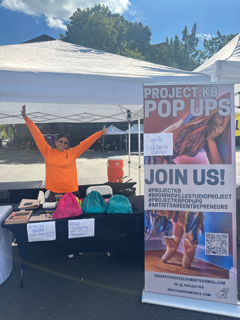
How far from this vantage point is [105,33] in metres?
28.7

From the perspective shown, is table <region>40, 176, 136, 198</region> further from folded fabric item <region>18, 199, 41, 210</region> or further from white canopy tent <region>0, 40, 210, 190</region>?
white canopy tent <region>0, 40, 210, 190</region>

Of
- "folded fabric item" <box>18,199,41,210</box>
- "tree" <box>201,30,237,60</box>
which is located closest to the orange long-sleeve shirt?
"folded fabric item" <box>18,199,41,210</box>

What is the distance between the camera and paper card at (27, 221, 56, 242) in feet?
7.57

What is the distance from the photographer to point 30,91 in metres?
2.50

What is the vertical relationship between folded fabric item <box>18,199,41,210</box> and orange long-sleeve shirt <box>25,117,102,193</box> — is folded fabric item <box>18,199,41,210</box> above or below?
below

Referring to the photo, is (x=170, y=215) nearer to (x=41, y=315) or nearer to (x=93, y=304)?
(x=93, y=304)

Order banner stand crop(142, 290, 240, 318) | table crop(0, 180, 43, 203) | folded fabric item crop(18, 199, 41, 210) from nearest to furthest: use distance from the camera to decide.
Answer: banner stand crop(142, 290, 240, 318) → folded fabric item crop(18, 199, 41, 210) → table crop(0, 180, 43, 203)

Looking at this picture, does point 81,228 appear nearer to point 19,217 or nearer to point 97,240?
point 97,240

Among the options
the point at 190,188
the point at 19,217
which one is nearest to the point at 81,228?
the point at 19,217

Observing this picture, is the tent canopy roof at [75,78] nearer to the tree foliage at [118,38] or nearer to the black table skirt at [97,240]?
the black table skirt at [97,240]

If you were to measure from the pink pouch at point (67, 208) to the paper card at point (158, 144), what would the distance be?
994 millimetres

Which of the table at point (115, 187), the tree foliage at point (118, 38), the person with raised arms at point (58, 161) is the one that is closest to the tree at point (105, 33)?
the tree foliage at point (118, 38)

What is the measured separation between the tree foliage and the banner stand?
28.7 m

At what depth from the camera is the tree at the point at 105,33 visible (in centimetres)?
2879
